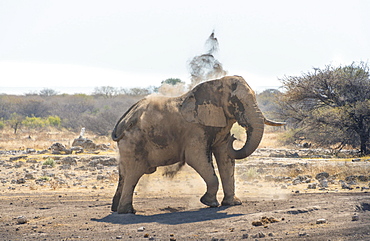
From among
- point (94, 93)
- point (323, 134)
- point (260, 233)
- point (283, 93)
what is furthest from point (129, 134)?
point (94, 93)

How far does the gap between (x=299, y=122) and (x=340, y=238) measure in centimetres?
2086

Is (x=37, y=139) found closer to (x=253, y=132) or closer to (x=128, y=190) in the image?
(x=128, y=190)

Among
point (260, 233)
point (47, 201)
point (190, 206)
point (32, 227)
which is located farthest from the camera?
point (47, 201)

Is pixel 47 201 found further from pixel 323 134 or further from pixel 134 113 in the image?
pixel 323 134

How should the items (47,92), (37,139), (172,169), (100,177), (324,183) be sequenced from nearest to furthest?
1. (172,169)
2. (324,183)
3. (100,177)
4. (37,139)
5. (47,92)

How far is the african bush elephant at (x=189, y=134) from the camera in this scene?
10648 mm

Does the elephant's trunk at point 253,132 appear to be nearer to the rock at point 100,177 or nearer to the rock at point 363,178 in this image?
the rock at point 363,178

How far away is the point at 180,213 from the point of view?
1024 centimetres

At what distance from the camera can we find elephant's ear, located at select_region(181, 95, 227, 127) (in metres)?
10.8

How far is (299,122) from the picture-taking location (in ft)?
89.1

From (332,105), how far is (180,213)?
18286mm

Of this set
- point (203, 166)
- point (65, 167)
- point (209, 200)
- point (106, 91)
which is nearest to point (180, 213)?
point (209, 200)

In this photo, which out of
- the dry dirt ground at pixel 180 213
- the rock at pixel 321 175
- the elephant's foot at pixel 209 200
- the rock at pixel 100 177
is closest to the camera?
the dry dirt ground at pixel 180 213

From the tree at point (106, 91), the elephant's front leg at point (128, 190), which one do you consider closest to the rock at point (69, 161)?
the elephant's front leg at point (128, 190)
